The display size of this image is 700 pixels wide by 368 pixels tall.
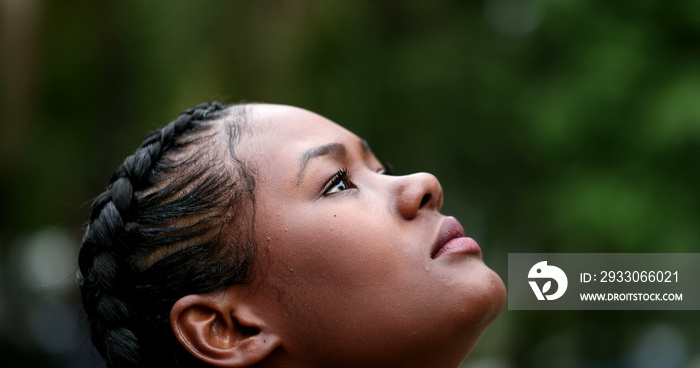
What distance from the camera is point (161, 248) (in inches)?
89.9

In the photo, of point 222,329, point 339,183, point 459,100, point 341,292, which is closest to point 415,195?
point 339,183

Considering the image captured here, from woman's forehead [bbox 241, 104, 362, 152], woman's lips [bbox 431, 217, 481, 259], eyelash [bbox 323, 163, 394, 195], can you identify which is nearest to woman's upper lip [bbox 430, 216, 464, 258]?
woman's lips [bbox 431, 217, 481, 259]

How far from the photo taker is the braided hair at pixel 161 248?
226cm

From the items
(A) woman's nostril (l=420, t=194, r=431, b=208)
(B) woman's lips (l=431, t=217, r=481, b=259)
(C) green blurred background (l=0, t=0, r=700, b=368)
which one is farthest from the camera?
(C) green blurred background (l=0, t=0, r=700, b=368)

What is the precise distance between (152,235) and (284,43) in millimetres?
4584

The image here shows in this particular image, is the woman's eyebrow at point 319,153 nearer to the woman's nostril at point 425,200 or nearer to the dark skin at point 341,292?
the dark skin at point 341,292

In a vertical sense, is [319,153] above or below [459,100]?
below

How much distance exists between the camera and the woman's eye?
2334 mm

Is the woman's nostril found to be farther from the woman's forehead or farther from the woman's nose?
the woman's forehead

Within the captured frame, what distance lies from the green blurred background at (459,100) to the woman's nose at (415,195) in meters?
3.62

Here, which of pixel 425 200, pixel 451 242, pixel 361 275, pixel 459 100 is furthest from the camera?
pixel 459 100

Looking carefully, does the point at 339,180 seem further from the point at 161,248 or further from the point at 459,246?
the point at 161,248

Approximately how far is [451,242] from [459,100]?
5324mm

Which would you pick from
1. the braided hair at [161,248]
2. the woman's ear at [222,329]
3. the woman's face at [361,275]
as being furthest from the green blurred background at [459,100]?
the woman's face at [361,275]
